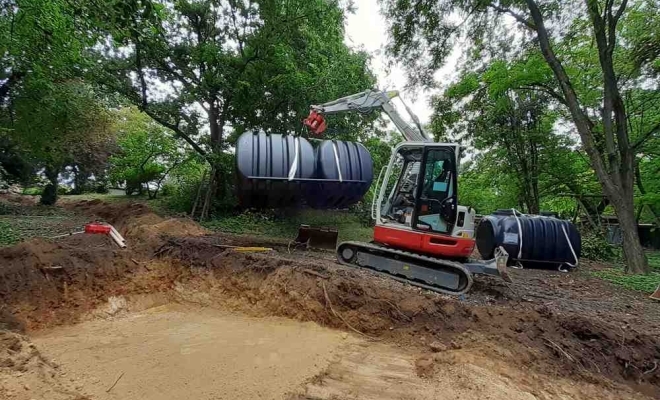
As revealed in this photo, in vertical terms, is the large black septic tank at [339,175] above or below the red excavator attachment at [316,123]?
below

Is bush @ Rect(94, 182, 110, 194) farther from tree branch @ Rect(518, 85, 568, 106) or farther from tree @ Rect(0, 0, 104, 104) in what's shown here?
tree branch @ Rect(518, 85, 568, 106)

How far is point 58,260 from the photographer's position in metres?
5.03

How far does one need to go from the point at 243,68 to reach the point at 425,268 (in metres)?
8.46

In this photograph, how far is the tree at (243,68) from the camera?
34.4 ft

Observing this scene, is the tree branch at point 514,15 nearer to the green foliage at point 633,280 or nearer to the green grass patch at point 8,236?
the green foliage at point 633,280

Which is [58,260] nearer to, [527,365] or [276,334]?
[276,334]

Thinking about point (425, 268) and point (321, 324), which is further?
point (425, 268)

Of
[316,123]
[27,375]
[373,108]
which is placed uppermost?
[373,108]

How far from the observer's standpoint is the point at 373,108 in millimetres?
7309

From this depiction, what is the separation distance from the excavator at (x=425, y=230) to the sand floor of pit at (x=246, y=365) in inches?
75.5

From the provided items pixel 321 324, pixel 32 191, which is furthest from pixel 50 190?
pixel 321 324

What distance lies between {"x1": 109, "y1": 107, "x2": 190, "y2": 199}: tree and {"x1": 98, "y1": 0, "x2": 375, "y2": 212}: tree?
7.50ft

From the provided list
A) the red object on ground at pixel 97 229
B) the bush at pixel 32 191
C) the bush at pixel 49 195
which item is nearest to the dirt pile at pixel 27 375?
the red object on ground at pixel 97 229

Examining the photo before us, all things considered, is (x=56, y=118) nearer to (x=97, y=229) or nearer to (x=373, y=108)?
(x=97, y=229)
